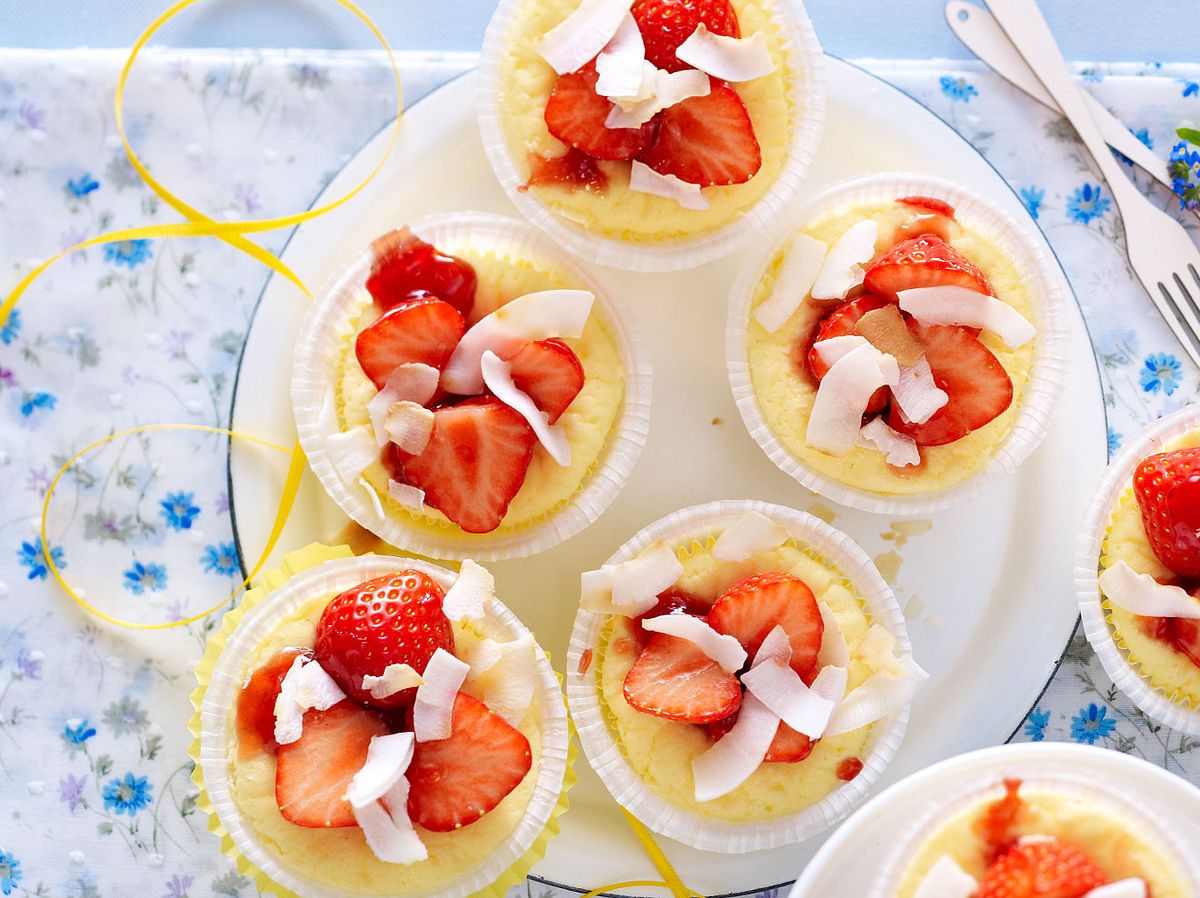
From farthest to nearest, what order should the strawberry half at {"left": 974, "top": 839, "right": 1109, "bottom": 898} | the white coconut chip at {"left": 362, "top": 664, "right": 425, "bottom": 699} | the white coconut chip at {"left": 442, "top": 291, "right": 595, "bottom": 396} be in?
the white coconut chip at {"left": 442, "top": 291, "right": 595, "bottom": 396} < the white coconut chip at {"left": 362, "top": 664, "right": 425, "bottom": 699} < the strawberry half at {"left": 974, "top": 839, "right": 1109, "bottom": 898}

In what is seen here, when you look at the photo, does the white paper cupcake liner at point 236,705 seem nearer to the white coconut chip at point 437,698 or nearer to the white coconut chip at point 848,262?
the white coconut chip at point 437,698

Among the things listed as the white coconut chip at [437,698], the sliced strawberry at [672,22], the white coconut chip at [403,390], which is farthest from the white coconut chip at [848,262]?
the white coconut chip at [437,698]

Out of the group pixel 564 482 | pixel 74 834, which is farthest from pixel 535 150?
pixel 74 834

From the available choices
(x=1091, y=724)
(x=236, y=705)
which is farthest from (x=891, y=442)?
(x=236, y=705)

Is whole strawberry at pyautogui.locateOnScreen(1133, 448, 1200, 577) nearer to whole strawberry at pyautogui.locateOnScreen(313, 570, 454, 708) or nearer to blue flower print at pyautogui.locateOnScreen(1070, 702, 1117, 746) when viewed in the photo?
blue flower print at pyautogui.locateOnScreen(1070, 702, 1117, 746)

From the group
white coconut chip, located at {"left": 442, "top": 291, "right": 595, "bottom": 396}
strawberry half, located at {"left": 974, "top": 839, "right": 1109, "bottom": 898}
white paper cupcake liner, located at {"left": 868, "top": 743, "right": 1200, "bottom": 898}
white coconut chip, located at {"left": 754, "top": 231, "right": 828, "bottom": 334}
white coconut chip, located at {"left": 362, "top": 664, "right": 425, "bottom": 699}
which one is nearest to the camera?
strawberry half, located at {"left": 974, "top": 839, "right": 1109, "bottom": 898}

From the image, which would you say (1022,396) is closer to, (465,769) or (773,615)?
(773,615)

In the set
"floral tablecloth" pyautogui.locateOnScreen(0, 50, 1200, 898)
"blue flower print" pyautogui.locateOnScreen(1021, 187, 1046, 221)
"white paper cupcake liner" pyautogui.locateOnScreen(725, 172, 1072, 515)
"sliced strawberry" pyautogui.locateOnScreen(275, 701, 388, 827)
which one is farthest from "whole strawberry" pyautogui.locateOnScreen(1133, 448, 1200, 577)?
"sliced strawberry" pyautogui.locateOnScreen(275, 701, 388, 827)
